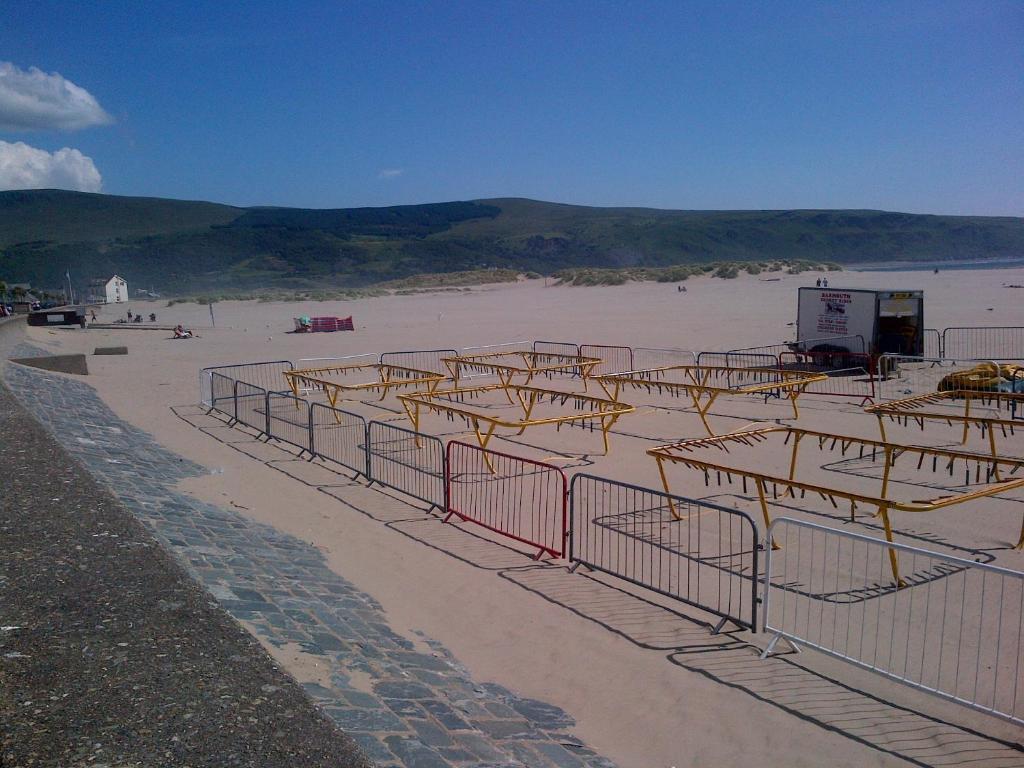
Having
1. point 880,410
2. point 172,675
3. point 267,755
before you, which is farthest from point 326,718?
point 880,410

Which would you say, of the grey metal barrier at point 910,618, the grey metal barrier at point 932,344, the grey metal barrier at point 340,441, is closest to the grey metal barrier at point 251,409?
the grey metal barrier at point 340,441

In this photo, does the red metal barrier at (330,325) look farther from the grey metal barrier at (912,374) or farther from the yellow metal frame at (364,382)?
the grey metal barrier at (912,374)

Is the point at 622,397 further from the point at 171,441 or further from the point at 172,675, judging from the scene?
the point at 172,675

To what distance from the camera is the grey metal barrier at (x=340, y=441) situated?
14178 mm

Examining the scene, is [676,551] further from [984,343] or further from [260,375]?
[984,343]

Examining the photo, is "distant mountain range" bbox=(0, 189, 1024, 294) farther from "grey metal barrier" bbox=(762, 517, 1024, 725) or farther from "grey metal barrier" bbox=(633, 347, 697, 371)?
"grey metal barrier" bbox=(762, 517, 1024, 725)

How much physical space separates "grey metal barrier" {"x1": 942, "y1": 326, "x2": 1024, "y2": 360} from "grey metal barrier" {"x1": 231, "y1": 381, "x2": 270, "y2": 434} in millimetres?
19428

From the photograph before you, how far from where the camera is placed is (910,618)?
6.50 m

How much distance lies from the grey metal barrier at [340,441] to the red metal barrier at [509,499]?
159cm

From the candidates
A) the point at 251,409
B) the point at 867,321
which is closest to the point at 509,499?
the point at 251,409

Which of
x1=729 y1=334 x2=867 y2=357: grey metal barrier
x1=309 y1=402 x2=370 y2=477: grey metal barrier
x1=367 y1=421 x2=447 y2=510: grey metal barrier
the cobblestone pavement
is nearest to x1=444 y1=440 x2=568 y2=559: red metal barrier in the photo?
x1=367 y1=421 x2=447 y2=510: grey metal barrier

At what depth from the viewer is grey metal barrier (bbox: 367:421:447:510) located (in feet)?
40.0

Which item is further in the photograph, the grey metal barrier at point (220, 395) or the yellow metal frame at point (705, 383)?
the grey metal barrier at point (220, 395)

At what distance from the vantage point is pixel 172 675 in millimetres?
4711
